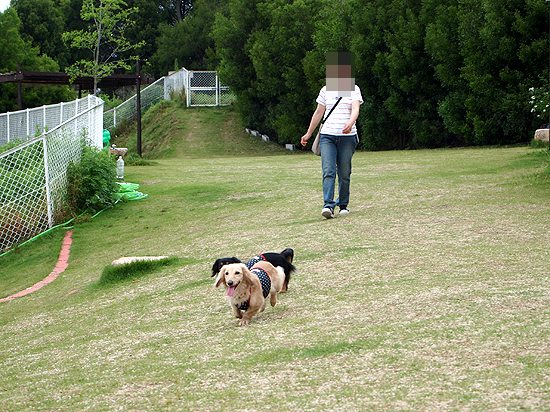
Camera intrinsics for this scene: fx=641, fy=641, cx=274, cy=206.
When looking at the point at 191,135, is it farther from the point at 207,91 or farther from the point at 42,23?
the point at 42,23

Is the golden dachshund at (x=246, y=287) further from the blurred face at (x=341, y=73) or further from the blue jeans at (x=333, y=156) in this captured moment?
the blurred face at (x=341, y=73)

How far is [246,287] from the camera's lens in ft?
13.2

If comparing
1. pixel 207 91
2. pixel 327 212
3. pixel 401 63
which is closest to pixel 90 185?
pixel 327 212

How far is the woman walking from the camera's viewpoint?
7172 millimetres

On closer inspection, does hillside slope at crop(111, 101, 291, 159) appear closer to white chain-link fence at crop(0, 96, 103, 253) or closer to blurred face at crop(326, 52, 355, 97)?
white chain-link fence at crop(0, 96, 103, 253)

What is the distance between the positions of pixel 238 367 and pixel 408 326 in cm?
99

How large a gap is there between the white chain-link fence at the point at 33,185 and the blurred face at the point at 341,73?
5105 mm

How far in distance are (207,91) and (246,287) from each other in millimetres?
30396

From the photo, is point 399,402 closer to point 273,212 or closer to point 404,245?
point 404,245

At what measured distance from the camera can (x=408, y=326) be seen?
3.60 meters

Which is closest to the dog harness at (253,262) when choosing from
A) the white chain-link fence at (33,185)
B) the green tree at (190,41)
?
the white chain-link fence at (33,185)

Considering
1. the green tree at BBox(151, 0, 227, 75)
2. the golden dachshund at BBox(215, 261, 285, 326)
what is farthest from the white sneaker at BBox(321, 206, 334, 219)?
the green tree at BBox(151, 0, 227, 75)

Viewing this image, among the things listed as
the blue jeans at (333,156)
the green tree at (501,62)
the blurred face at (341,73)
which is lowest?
the blue jeans at (333,156)

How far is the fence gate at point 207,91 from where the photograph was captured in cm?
3328
